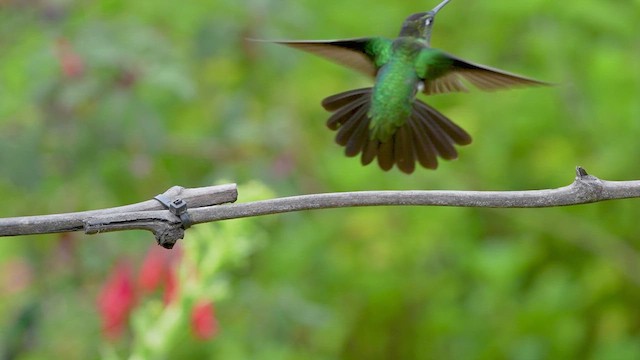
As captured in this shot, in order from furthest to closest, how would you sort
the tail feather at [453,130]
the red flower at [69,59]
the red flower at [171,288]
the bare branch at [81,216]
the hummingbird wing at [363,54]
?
the red flower at [69,59] → the red flower at [171,288] → the hummingbird wing at [363,54] → the tail feather at [453,130] → the bare branch at [81,216]

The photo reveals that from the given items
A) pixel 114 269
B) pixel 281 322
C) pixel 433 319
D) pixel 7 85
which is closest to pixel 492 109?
pixel 433 319

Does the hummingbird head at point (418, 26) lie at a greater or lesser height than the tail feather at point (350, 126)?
greater

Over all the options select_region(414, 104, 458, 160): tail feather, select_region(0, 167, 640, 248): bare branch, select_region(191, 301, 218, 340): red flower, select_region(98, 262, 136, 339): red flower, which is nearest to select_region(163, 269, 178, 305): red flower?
select_region(191, 301, 218, 340): red flower

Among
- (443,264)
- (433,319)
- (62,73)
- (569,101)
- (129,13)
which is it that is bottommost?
(433,319)

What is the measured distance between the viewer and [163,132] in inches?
100

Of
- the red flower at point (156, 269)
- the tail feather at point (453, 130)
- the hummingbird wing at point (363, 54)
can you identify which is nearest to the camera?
the tail feather at point (453, 130)

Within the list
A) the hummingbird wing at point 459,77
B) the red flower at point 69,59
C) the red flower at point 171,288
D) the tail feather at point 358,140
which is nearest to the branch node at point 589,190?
the hummingbird wing at point 459,77

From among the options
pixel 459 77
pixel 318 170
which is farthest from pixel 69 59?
pixel 459 77

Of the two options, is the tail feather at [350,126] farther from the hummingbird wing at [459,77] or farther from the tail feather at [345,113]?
the hummingbird wing at [459,77]

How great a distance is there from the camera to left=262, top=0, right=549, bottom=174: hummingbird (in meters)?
1.75

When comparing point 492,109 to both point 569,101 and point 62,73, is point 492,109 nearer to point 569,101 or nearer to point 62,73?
point 569,101

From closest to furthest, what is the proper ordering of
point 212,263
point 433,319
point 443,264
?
point 212,263
point 433,319
point 443,264

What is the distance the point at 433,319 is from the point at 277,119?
0.75 m

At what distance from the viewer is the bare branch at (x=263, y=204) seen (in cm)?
124
